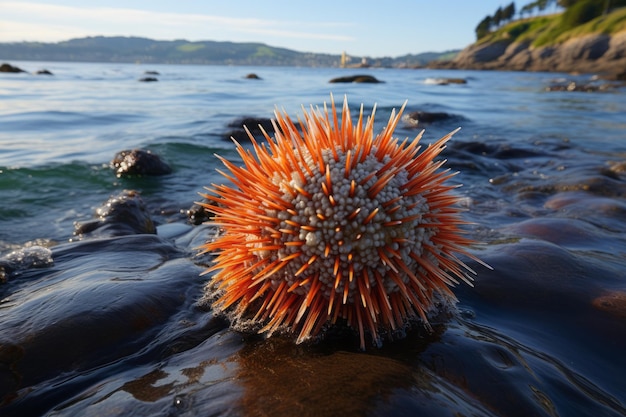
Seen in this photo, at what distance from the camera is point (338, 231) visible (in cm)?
220

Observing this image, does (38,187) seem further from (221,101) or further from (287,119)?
(221,101)

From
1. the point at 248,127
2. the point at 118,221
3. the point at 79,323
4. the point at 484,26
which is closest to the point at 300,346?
the point at 79,323

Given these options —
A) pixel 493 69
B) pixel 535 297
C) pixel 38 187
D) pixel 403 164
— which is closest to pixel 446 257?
pixel 403 164

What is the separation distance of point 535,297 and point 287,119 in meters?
2.25

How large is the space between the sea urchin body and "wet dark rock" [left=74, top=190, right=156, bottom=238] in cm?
323

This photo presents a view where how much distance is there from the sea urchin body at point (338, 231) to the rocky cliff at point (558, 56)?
4349 centimetres

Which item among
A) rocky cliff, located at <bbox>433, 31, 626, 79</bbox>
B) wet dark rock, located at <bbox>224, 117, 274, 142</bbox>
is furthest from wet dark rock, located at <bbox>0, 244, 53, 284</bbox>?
rocky cliff, located at <bbox>433, 31, 626, 79</bbox>

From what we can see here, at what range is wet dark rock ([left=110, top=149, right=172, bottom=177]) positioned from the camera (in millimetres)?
8500

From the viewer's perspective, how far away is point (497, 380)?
7.43ft

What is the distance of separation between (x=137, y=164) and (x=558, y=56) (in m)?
73.6

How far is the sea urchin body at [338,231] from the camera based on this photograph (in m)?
2.23

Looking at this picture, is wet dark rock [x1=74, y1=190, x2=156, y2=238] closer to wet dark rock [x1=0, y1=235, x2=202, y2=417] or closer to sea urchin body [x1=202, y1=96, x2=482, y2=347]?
wet dark rock [x1=0, y1=235, x2=202, y2=417]

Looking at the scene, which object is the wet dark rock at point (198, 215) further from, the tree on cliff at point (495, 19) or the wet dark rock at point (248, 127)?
the tree on cliff at point (495, 19)

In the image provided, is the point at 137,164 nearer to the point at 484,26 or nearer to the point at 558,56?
the point at 558,56
